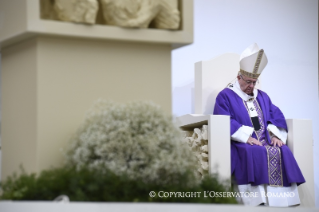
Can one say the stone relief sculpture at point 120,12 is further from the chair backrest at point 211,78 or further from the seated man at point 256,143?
the chair backrest at point 211,78

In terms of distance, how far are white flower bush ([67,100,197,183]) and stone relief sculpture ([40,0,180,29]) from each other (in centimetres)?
52

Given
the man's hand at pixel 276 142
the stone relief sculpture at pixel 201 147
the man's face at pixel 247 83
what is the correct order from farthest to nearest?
the man's face at pixel 247 83
the man's hand at pixel 276 142
the stone relief sculpture at pixel 201 147

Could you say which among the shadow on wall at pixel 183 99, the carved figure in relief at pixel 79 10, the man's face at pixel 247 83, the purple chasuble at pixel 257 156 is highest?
the carved figure in relief at pixel 79 10

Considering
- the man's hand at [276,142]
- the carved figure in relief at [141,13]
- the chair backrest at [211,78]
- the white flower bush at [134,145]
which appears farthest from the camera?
the chair backrest at [211,78]

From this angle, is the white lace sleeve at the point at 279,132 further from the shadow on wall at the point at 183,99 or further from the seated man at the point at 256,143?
the shadow on wall at the point at 183,99

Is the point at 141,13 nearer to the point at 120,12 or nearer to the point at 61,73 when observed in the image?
the point at 120,12

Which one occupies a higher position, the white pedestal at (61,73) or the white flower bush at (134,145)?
the white pedestal at (61,73)

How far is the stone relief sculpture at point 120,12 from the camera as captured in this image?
10.8 feet

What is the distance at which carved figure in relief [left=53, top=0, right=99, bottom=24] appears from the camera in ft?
10.8

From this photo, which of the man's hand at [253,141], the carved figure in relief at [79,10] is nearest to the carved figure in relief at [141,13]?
the carved figure in relief at [79,10]

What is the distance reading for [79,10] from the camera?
3.29m

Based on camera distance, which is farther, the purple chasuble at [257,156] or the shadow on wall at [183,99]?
the shadow on wall at [183,99]

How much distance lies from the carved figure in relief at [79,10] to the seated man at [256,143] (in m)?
2.62

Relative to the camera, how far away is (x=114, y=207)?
2.67 metres
